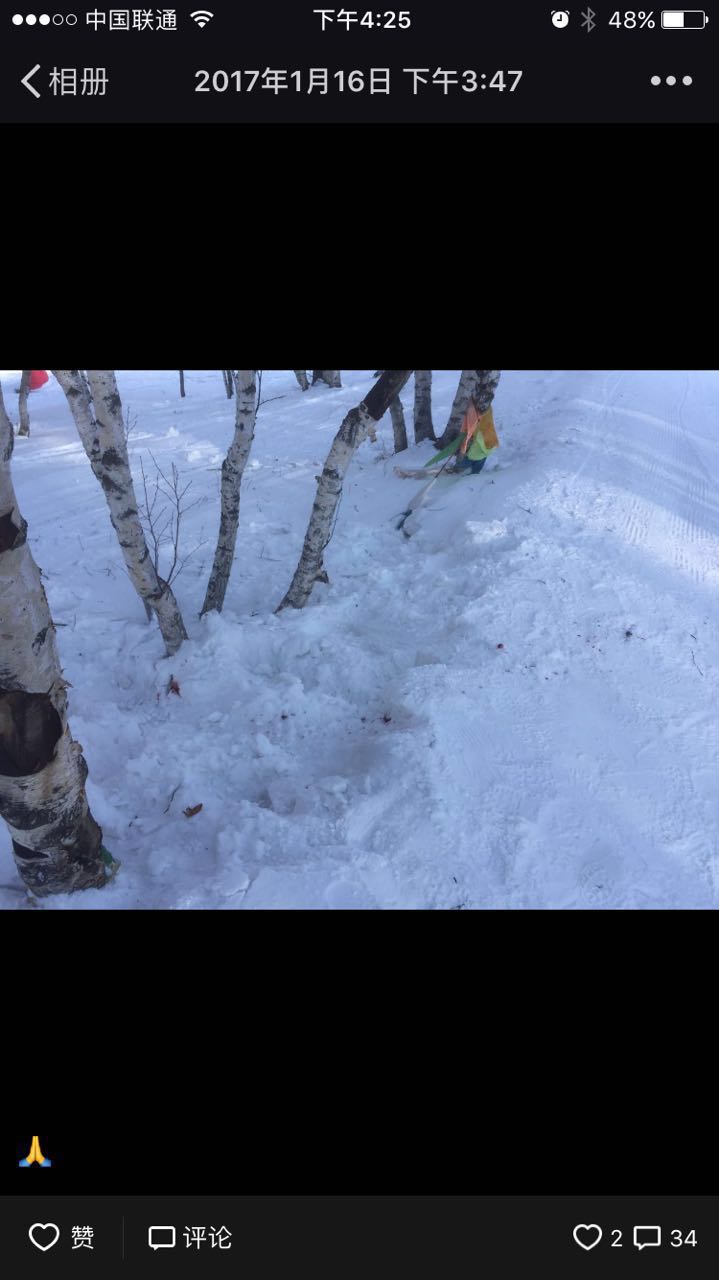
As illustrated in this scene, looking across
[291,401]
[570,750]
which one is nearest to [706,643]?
[570,750]

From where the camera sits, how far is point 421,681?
186 inches

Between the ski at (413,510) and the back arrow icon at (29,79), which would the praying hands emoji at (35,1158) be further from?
the ski at (413,510)

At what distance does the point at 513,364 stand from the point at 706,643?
361 centimetres

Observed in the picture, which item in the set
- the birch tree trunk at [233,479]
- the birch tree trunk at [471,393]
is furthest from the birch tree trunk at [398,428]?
the birch tree trunk at [233,479]

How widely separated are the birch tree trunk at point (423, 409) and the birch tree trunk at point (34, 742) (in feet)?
27.8

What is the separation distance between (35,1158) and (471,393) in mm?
9224

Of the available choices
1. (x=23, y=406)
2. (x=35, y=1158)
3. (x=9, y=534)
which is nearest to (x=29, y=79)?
(x=9, y=534)

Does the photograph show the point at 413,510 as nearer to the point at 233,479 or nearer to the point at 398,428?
the point at 398,428

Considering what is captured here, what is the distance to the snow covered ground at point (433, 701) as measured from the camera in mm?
3496

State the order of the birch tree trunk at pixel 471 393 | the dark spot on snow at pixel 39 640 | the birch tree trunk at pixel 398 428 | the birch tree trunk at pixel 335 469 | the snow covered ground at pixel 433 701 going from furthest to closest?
the birch tree trunk at pixel 398 428 → the birch tree trunk at pixel 471 393 → the birch tree trunk at pixel 335 469 → the snow covered ground at pixel 433 701 → the dark spot on snow at pixel 39 640

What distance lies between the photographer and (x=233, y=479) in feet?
18.4

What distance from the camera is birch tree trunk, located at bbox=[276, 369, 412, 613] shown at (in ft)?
16.3

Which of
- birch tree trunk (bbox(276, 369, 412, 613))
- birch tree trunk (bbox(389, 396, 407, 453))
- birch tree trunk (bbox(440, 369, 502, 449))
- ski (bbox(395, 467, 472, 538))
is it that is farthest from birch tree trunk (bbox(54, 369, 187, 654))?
birch tree trunk (bbox(389, 396, 407, 453))

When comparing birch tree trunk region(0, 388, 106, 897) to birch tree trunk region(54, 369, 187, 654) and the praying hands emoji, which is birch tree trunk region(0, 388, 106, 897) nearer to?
the praying hands emoji
